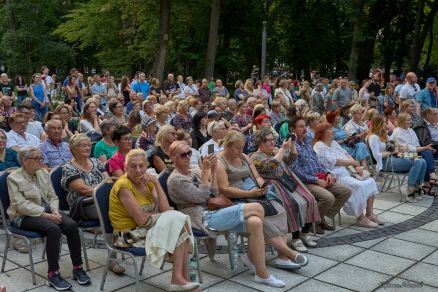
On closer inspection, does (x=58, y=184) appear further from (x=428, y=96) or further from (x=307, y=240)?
(x=428, y=96)

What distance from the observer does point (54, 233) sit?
4.46 m

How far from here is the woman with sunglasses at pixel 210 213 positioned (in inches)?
182

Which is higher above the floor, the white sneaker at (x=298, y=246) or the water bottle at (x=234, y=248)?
the water bottle at (x=234, y=248)

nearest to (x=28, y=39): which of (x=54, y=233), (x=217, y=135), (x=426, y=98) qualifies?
(x=426, y=98)

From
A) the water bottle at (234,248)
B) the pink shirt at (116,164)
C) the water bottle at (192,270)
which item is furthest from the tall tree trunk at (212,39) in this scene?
the water bottle at (192,270)

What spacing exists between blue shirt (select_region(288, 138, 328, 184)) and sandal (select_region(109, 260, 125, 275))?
234 centimetres

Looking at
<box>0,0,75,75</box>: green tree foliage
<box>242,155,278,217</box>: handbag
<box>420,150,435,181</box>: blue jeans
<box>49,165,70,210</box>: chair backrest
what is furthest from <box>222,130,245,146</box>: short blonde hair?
<box>0,0,75,75</box>: green tree foliage

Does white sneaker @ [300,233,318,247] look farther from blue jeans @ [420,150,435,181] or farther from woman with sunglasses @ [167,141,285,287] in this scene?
blue jeans @ [420,150,435,181]

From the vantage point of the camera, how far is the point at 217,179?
5.09 m

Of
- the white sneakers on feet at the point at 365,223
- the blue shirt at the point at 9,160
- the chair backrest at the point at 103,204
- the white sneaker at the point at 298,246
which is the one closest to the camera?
the chair backrest at the point at 103,204

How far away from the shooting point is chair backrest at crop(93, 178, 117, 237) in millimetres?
4496

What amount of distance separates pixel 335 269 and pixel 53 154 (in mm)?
3674

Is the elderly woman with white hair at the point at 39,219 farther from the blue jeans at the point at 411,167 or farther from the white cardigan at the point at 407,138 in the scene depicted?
the white cardigan at the point at 407,138

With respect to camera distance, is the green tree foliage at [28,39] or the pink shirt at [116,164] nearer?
the pink shirt at [116,164]
